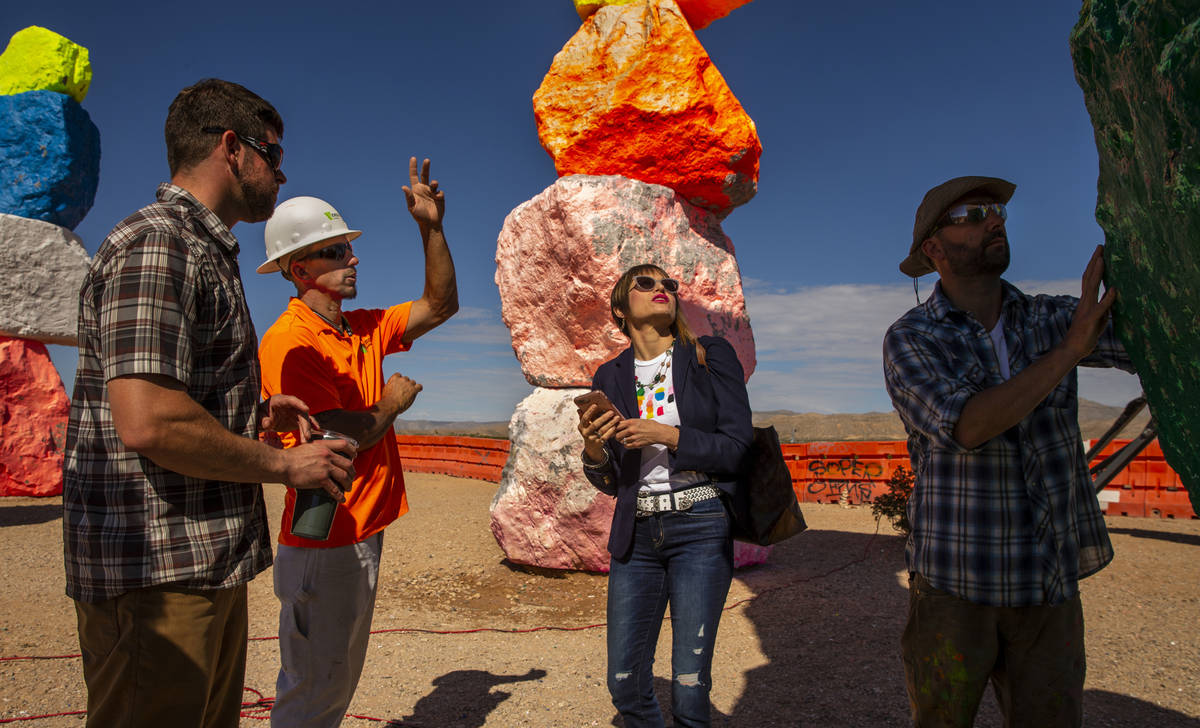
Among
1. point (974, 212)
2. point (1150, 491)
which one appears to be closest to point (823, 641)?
point (974, 212)

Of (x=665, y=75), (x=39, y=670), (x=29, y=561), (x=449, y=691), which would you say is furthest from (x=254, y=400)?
(x=29, y=561)

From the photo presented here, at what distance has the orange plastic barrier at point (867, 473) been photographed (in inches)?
329

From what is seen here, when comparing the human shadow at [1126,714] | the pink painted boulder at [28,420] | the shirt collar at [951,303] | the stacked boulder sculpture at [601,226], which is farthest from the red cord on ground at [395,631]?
the pink painted boulder at [28,420]

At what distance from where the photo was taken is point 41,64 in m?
9.47

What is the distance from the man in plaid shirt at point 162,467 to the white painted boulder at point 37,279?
9029 mm

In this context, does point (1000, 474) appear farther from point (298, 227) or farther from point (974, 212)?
point (298, 227)

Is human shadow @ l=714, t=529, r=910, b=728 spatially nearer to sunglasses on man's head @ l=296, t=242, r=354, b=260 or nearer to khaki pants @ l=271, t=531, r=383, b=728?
khaki pants @ l=271, t=531, r=383, b=728

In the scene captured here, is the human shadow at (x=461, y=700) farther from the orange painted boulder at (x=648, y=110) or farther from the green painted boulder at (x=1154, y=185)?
the orange painted boulder at (x=648, y=110)

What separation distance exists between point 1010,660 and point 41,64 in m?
12.2

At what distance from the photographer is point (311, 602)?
7.01 feet

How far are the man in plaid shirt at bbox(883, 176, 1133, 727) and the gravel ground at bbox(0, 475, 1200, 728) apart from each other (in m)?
1.39

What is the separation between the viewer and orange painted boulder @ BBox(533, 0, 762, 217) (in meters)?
5.15

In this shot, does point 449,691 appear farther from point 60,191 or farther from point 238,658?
point 60,191

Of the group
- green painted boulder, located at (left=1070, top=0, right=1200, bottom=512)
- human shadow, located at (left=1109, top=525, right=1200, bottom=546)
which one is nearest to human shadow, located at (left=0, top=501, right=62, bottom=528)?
green painted boulder, located at (left=1070, top=0, right=1200, bottom=512)
